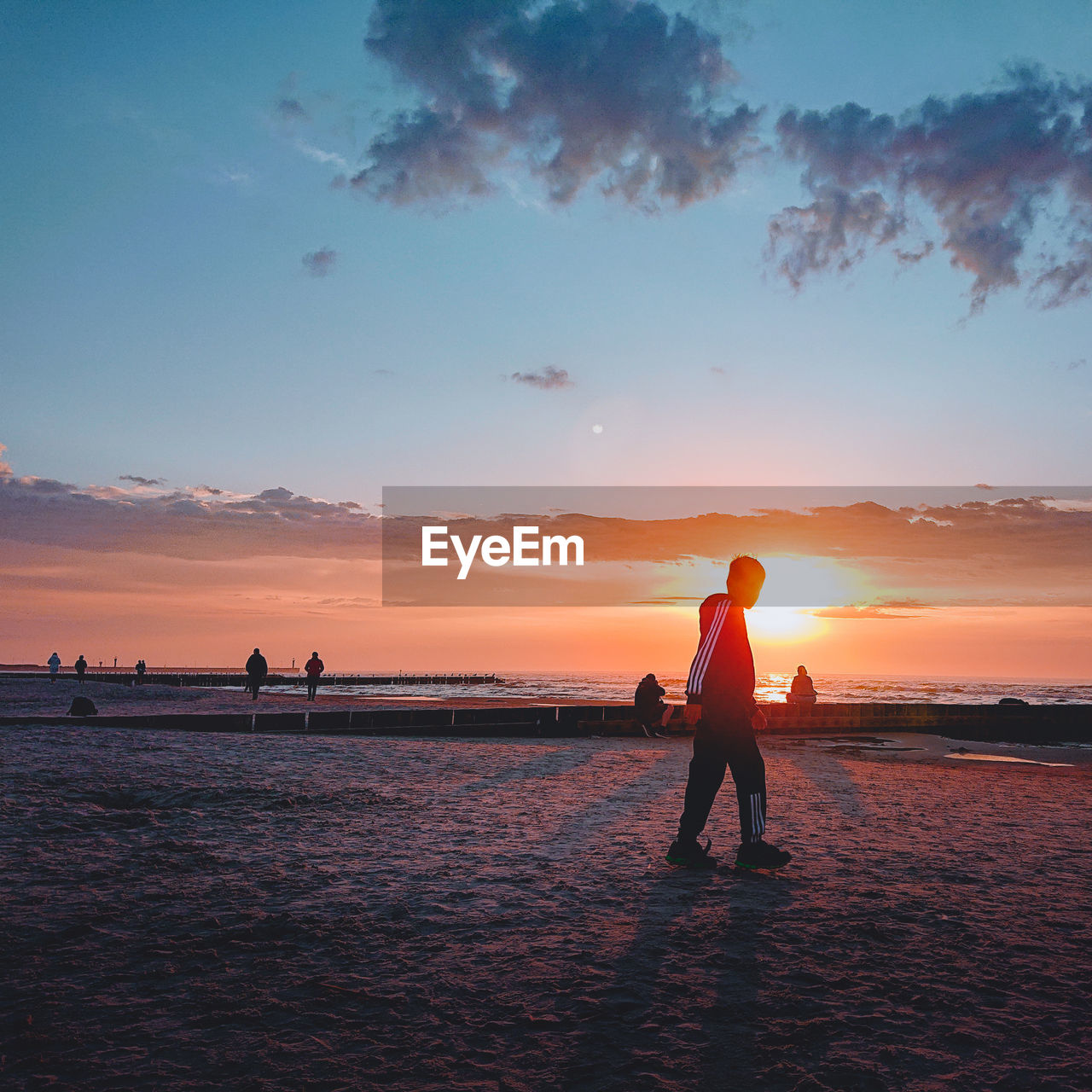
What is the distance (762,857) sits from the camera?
5.28 m

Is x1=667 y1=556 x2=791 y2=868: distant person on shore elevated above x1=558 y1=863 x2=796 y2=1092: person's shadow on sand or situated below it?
above

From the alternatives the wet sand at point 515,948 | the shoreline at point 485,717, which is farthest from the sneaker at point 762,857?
the shoreline at point 485,717

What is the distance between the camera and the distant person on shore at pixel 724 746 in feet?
17.6

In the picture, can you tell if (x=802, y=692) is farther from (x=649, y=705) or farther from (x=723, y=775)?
(x=723, y=775)

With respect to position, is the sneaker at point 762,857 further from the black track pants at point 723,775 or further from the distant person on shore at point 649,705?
the distant person on shore at point 649,705

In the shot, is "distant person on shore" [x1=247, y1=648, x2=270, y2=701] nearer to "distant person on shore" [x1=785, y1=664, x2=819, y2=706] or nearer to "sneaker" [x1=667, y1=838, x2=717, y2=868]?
"distant person on shore" [x1=785, y1=664, x2=819, y2=706]

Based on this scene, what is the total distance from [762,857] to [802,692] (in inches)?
767

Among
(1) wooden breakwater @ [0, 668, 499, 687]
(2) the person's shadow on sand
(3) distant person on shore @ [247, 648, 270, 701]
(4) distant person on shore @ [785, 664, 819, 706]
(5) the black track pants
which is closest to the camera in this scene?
(2) the person's shadow on sand

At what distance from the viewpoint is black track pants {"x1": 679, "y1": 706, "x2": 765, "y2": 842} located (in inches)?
211

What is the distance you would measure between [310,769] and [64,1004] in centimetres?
698

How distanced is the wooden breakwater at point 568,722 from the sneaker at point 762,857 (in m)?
6.39

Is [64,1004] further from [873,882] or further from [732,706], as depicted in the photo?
[873,882]

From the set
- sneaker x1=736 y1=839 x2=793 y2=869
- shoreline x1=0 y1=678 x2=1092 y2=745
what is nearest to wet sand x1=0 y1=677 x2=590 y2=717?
shoreline x1=0 y1=678 x2=1092 y2=745

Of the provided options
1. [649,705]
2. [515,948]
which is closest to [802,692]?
[649,705]
